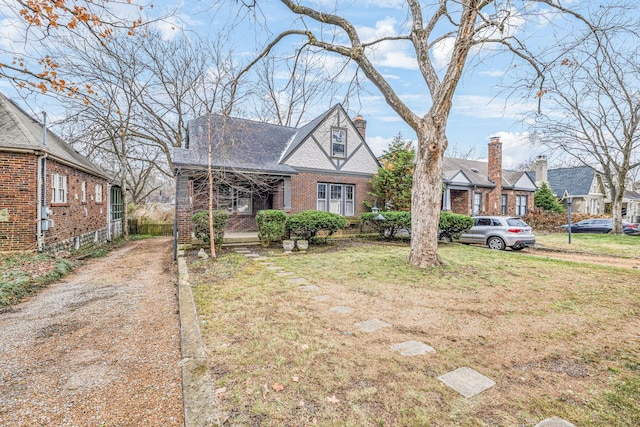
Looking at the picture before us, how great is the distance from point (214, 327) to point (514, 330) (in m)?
3.73

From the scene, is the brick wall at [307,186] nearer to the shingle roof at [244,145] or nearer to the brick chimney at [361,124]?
the shingle roof at [244,145]

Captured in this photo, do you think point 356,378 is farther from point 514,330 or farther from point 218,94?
point 218,94

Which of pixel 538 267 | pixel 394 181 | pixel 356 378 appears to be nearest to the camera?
pixel 356 378

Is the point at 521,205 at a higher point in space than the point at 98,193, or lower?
lower

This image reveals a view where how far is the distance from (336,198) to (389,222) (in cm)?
352

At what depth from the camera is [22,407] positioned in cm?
236

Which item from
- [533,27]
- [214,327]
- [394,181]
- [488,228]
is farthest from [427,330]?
[394,181]

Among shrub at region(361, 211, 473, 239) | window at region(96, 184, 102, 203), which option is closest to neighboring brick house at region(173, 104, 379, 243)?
shrub at region(361, 211, 473, 239)

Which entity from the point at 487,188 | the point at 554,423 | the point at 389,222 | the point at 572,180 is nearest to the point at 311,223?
the point at 389,222

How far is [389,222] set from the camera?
12.8 m

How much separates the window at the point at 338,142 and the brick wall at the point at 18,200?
11209 mm

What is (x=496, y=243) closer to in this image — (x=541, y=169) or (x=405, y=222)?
(x=405, y=222)

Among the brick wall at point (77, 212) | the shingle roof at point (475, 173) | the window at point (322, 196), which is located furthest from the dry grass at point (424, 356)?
the shingle roof at point (475, 173)

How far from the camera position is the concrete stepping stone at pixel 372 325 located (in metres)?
3.70
